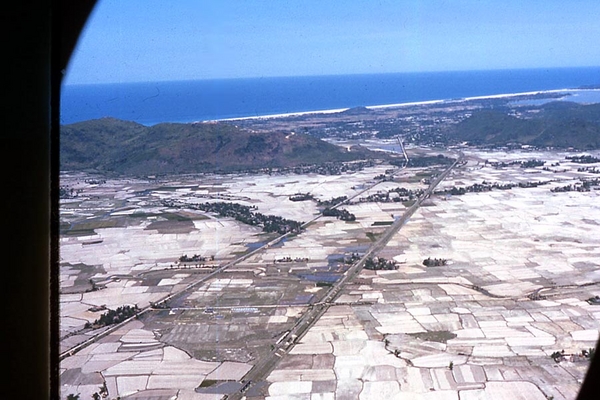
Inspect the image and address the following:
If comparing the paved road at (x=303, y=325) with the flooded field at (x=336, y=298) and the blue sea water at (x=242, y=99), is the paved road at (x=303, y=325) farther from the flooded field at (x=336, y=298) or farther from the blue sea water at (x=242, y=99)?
the blue sea water at (x=242, y=99)

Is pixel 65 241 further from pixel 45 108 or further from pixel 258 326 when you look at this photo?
pixel 45 108

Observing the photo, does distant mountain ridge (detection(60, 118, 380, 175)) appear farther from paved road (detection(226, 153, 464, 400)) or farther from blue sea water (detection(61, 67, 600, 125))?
paved road (detection(226, 153, 464, 400))

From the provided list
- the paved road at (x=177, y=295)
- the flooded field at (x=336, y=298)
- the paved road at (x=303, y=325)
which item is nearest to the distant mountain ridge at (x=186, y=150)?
the flooded field at (x=336, y=298)

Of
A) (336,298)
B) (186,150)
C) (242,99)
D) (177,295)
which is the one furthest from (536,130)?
(242,99)

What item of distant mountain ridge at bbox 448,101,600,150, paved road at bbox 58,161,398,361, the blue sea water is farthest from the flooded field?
distant mountain ridge at bbox 448,101,600,150

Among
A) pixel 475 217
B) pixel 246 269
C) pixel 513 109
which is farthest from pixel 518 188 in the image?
pixel 513 109

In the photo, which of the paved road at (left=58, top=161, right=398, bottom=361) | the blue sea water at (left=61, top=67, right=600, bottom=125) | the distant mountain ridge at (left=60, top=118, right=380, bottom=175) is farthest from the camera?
the blue sea water at (left=61, top=67, right=600, bottom=125)
